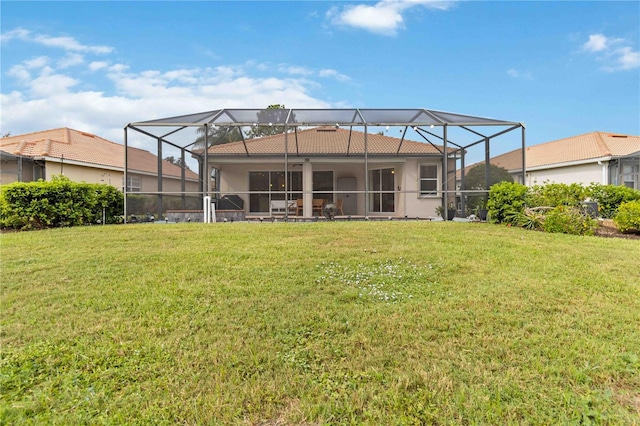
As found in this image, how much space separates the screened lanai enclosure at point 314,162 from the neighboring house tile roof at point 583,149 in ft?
31.0

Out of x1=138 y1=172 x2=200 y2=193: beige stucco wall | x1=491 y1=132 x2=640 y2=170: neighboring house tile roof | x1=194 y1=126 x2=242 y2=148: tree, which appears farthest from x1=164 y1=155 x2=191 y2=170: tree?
x1=491 y1=132 x2=640 y2=170: neighboring house tile roof

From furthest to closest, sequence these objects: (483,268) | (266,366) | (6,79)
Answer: (6,79), (483,268), (266,366)

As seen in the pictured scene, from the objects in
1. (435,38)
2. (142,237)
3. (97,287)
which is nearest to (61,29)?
(142,237)

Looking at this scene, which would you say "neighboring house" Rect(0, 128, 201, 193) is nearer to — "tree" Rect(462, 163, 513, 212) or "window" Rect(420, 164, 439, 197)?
"window" Rect(420, 164, 439, 197)

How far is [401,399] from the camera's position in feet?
6.79

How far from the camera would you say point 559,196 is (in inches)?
329

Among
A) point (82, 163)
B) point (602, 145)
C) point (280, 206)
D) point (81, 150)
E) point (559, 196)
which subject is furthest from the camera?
point (602, 145)

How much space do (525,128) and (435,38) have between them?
570cm

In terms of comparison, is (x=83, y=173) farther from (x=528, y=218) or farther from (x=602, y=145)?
(x=602, y=145)

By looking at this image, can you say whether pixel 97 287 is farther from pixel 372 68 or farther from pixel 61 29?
pixel 372 68

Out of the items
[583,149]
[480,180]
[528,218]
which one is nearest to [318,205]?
[480,180]

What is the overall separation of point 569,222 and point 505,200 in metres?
1.64

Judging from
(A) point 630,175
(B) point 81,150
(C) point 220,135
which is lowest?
(A) point 630,175

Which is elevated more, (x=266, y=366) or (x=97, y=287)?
(x=97, y=287)
